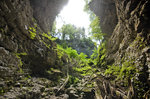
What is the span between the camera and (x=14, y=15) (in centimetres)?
489

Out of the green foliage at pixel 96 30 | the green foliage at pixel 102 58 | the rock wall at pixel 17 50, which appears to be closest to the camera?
the rock wall at pixel 17 50

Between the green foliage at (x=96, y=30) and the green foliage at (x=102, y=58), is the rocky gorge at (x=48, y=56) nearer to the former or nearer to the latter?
the green foliage at (x=102, y=58)

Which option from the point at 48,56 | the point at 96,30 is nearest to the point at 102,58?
the point at 96,30

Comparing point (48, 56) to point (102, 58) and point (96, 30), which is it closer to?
point (102, 58)

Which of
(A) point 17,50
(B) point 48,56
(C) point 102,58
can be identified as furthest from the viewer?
(B) point 48,56

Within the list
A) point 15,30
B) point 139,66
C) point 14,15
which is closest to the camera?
point 139,66

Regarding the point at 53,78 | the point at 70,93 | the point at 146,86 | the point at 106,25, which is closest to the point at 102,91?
the point at 146,86

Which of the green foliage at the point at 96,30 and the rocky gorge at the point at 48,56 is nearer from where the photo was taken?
the rocky gorge at the point at 48,56

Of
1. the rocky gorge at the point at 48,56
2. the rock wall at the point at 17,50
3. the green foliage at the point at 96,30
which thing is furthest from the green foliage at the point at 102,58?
the rock wall at the point at 17,50

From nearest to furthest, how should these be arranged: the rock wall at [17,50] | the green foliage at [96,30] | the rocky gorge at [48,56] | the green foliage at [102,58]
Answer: the rocky gorge at [48,56]
the rock wall at [17,50]
the green foliage at [102,58]
the green foliage at [96,30]

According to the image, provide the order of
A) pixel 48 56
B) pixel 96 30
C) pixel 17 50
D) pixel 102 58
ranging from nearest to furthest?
pixel 17 50 → pixel 102 58 → pixel 48 56 → pixel 96 30

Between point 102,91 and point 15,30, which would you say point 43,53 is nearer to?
point 15,30

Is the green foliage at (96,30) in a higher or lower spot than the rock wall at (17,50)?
higher

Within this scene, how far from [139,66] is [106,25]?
18.7 feet
